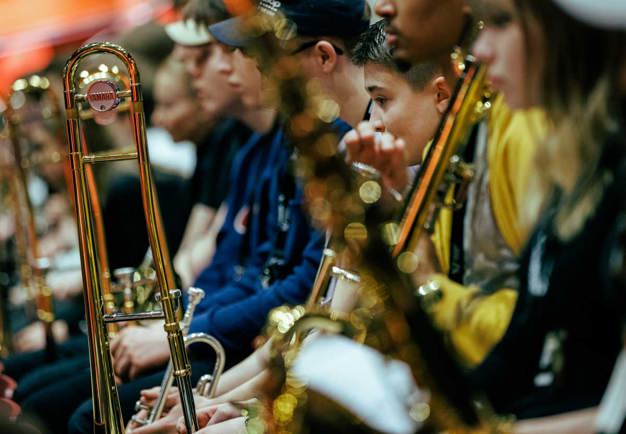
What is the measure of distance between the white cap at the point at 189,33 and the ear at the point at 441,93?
4.05 ft

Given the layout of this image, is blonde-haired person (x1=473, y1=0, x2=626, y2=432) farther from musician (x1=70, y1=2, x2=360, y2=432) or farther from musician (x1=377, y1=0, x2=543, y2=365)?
musician (x1=70, y1=2, x2=360, y2=432)

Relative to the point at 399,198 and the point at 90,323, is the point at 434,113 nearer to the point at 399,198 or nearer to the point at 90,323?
the point at 399,198

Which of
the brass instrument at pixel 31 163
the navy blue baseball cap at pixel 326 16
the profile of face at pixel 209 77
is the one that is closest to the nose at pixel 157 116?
the brass instrument at pixel 31 163

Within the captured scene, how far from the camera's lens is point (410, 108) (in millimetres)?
1910

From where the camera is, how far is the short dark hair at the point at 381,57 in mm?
1853

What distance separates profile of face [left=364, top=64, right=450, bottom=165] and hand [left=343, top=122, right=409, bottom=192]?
11 cm

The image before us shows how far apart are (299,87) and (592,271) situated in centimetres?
50

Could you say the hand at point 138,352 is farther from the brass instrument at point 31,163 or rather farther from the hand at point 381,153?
the hand at point 381,153

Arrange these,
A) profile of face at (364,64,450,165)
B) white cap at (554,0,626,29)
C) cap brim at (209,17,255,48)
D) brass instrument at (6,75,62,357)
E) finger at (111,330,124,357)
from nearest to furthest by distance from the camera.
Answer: white cap at (554,0,626,29) → profile of face at (364,64,450,165) → cap brim at (209,17,255,48) → finger at (111,330,124,357) → brass instrument at (6,75,62,357)

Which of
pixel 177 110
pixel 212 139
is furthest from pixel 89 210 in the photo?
pixel 212 139

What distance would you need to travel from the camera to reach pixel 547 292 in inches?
54.1

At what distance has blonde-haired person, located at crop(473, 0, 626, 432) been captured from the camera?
4.39 feet

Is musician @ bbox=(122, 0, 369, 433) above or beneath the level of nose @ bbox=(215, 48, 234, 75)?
above

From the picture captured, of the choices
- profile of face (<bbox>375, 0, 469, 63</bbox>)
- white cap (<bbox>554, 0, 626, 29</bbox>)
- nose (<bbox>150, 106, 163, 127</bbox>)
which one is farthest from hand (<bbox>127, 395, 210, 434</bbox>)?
nose (<bbox>150, 106, 163, 127</bbox>)
